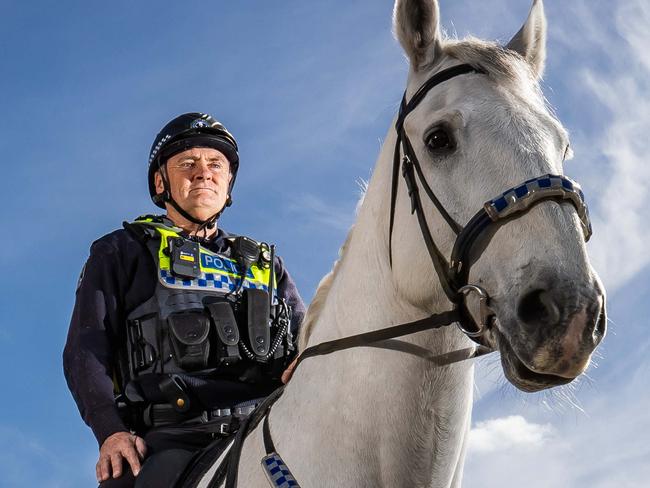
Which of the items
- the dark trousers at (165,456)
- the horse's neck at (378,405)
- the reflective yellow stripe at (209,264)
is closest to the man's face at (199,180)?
the reflective yellow stripe at (209,264)

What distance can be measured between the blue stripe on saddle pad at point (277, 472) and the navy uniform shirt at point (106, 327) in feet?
5.06

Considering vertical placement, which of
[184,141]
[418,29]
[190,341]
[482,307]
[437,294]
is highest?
[184,141]

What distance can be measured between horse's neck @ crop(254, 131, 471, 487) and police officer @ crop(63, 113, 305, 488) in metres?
1.34

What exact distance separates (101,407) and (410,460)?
245cm

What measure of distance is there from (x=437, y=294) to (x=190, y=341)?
2347mm

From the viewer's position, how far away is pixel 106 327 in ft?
18.1

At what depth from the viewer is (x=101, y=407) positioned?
16.6 ft

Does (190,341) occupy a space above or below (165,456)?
above

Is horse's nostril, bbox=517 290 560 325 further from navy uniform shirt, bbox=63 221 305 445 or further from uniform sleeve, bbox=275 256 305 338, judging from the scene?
uniform sleeve, bbox=275 256 305 338

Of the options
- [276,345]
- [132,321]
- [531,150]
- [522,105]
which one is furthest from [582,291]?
[132,321]

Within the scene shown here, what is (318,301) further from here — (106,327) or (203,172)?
(203,172)

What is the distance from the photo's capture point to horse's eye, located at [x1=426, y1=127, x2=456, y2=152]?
3.56 m

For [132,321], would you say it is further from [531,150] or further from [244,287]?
[531,150]

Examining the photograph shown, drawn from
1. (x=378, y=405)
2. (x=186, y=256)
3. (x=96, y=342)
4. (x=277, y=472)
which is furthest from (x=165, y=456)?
→ (x=378, y=405)
